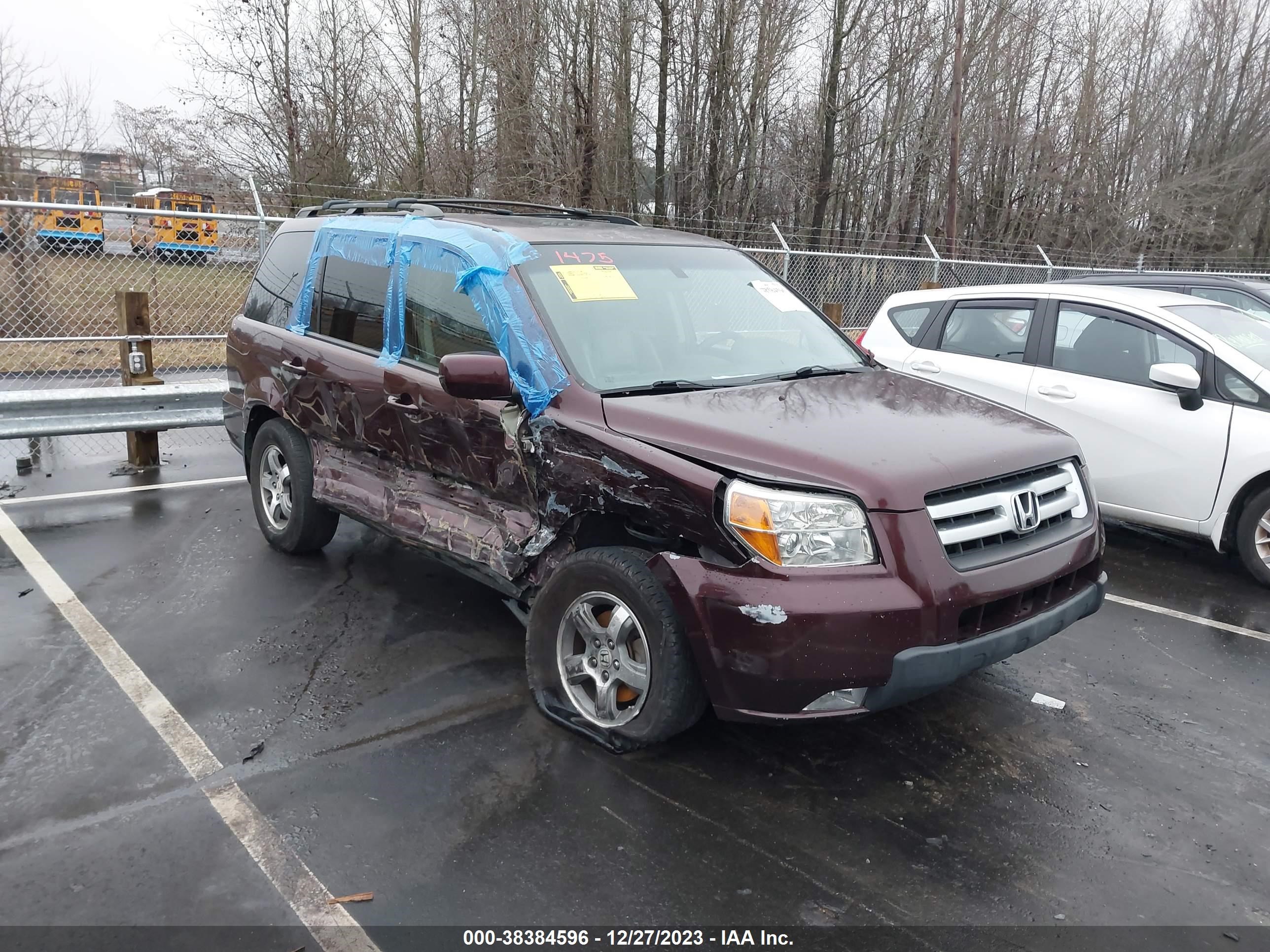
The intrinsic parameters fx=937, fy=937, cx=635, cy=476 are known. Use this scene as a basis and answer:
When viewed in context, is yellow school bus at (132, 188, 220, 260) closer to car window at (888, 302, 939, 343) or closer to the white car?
car window at (888, 302, 939, 343)

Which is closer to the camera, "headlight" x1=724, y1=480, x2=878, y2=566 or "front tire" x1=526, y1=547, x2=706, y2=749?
"headlight" x1=724, y1=480, x2=878, y2=566

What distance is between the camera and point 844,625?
292cm

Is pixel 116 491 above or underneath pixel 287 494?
underneath

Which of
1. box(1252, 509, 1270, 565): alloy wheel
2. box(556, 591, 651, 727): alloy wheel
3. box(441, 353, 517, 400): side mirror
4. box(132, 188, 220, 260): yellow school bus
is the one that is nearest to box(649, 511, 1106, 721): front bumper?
box(556, 591, 651, 727): alloy wheel

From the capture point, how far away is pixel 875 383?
4.07 meters

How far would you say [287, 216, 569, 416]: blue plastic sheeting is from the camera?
3.72 metres

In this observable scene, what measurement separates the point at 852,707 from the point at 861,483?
720 millimetres

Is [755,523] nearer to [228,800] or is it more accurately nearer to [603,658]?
[603,658]

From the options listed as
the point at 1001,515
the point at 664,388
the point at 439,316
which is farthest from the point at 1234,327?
the point at 439,316

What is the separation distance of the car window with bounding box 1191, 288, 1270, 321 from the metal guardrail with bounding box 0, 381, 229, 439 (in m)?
8.65

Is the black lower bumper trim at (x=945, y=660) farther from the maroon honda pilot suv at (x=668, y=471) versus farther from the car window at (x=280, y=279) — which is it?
the car window at (x=280, y=279)

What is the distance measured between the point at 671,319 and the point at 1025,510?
168 centimetres

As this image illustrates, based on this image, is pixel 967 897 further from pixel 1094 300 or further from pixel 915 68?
pixel 915 68

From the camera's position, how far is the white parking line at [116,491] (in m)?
6.74
